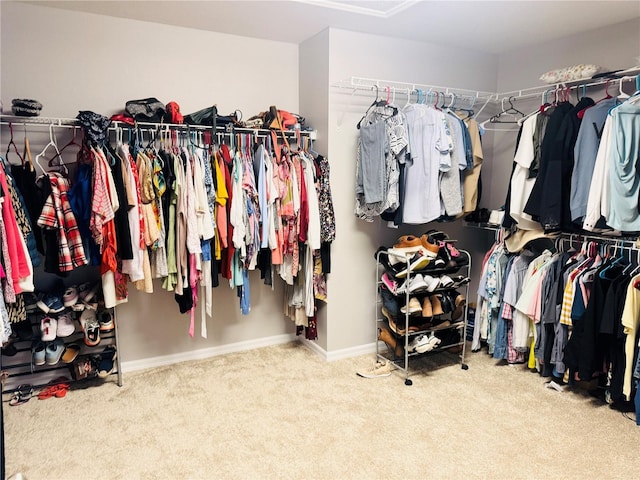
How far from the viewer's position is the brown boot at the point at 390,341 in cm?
330

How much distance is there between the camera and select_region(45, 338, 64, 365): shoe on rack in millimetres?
2863

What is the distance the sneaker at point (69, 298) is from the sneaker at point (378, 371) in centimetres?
191

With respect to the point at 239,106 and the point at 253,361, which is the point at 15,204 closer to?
the point at 239,106

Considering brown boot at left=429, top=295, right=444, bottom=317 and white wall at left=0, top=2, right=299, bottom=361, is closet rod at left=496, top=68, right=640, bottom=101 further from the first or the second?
white wall at left=0, top=2, right=299, bottom=361

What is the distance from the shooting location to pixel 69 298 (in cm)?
287

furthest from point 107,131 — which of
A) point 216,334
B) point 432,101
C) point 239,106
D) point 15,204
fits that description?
point 432,101

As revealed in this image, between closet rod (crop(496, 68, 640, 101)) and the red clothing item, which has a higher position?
closet rod (crop(496, 68, 640, 101))

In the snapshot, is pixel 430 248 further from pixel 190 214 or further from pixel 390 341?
pixel 190 214

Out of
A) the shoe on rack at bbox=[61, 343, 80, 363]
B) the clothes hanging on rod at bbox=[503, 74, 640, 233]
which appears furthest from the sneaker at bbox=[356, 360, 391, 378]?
the shoe on rack at bbox=[61, 343, 80, 363]

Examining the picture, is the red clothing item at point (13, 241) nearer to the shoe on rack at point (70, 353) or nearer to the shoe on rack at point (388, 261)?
the shoe on rack at point (70, 353)

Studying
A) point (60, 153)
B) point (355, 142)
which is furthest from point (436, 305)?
point (60, 153)

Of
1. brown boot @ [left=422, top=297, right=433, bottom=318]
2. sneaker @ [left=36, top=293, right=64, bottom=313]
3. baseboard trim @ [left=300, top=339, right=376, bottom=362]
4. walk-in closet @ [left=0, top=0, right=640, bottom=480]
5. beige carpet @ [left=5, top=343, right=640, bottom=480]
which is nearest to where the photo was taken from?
beige carpet @ [left=5, top=343, right=640, bottom=480]

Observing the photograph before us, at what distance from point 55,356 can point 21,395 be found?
0.33 metres

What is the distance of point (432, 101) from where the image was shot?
365 cm
